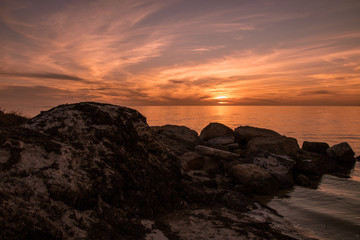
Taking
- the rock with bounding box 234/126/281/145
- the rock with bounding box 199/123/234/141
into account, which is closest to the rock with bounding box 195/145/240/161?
the rock with bounding box 234/126/281/145

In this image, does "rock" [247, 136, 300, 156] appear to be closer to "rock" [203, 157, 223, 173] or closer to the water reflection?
"rock" [203, 157, 223, 173]

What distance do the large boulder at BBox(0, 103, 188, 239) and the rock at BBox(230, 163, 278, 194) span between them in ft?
9.90

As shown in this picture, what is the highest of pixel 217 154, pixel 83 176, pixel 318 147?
pixel 83 176

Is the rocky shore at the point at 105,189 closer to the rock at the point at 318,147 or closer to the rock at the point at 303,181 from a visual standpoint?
the rock at the point at 303,181

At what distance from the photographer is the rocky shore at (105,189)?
3.21 metres

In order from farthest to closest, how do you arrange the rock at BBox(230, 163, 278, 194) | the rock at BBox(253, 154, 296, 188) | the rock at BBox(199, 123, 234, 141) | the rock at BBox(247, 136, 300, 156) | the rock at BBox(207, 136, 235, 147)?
the rock at BBox(199, 123, 234, 141), the rock at BBox(207, 136, 235, 147), the rock at BBox(247, 136, 300, 156), the rock at BBox(253, 154, 296, 188), the rock at BBox(230, 163, 278, 194)

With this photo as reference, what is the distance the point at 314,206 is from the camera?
23.6ft

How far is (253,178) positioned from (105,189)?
5.30m

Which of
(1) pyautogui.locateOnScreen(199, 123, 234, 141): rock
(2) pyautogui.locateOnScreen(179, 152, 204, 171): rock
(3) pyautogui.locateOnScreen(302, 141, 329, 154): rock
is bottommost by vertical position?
(3) pyautogui.locateOnScreen(302, 141, 329, 154): rock

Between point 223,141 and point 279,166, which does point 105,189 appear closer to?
point 279,166

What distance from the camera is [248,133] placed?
49.5 ft

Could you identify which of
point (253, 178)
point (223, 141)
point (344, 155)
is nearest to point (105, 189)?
point (253, 178)

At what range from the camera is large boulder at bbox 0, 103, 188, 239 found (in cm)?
312

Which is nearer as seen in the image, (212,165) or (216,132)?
(212,165)
